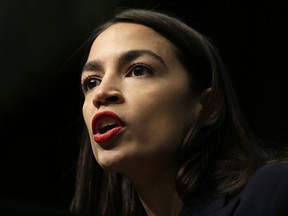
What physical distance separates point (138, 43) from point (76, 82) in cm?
68

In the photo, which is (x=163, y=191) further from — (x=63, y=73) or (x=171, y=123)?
(x=63, y=73)

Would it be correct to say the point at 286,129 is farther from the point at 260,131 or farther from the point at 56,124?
the point at 56,124

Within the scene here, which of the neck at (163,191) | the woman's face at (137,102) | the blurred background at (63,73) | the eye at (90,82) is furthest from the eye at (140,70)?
the blurred background at (63,73)

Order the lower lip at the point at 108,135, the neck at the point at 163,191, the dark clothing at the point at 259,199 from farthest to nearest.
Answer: the neck at the point at 163,191
the lower lip at the point at 108,135
the dark clothing at the point at 259,199

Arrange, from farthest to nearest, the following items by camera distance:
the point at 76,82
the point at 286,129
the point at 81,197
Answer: the point at 76,82 → the point at 286,129 → the point at 81,197

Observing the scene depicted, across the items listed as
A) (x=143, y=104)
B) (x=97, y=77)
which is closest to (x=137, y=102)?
(x=143, y=104)

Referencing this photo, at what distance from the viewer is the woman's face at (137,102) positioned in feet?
4.27

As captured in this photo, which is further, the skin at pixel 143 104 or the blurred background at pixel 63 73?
the blurred background at pixel 63 73

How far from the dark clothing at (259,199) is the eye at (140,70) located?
34cm

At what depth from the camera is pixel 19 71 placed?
193 cm

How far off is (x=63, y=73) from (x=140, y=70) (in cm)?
69

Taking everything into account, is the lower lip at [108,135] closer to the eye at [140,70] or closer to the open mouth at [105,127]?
the open mouth at [105,127]

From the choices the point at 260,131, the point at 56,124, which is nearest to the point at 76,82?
the point at 56,124

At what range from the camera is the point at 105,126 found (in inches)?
52.2
